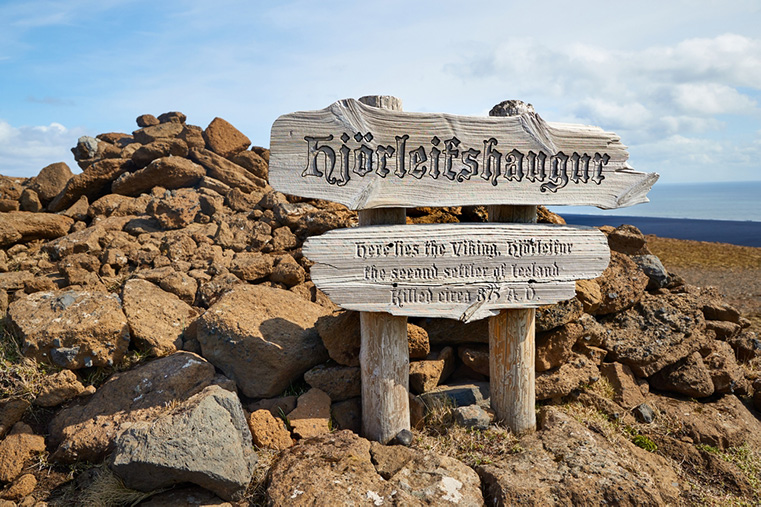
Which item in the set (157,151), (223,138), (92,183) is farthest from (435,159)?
(92,183)

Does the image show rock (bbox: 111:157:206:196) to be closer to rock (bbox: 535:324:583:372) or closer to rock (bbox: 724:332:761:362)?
rock (bbox: 535:324:583:372)

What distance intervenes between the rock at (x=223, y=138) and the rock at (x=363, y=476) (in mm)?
6765

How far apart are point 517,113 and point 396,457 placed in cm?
324

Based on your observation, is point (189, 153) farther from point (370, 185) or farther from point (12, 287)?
point (370, 185)

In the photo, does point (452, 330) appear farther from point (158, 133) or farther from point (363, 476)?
point (158, 133)

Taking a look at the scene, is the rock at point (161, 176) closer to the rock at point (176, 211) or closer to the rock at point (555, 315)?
the rock at point (176, 211)

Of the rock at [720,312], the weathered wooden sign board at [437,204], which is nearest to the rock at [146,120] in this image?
the weathered wooden sign board at [437,204]

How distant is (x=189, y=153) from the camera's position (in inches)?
380

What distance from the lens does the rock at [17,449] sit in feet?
14.8

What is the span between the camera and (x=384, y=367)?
4.71 meters

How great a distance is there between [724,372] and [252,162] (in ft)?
26.3

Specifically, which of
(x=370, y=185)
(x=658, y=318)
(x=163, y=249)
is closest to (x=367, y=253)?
(x=370, y=185)

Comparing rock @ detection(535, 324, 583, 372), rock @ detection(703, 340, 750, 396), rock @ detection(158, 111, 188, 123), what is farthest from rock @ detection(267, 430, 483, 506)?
rock @ detection(158, 111, 188, 123)

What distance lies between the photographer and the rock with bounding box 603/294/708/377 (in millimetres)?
6254
